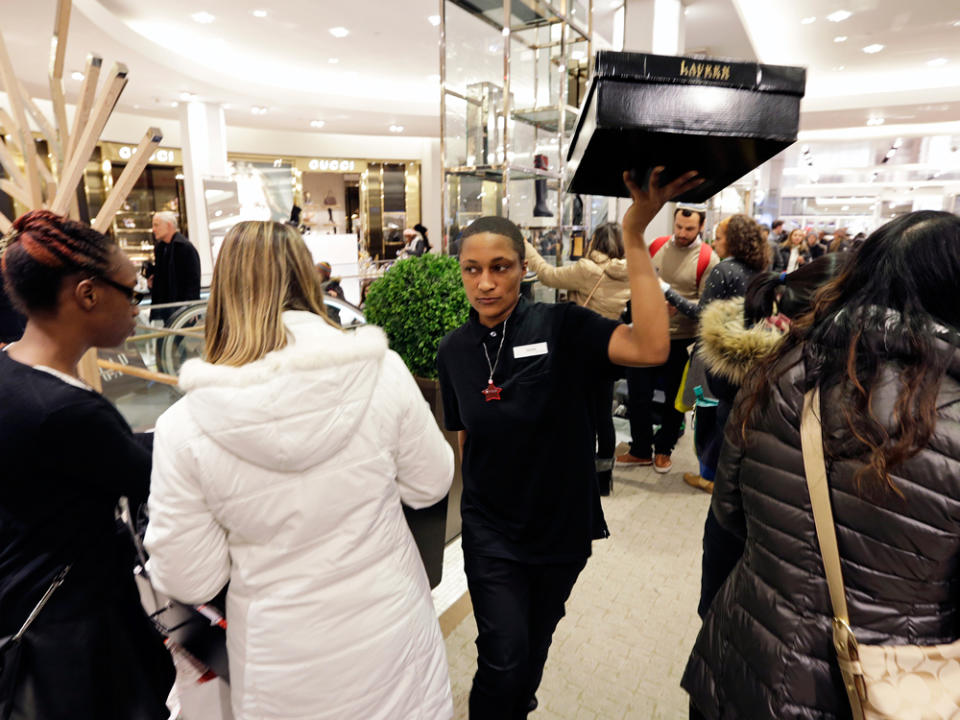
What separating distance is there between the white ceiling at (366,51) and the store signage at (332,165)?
10.9ft

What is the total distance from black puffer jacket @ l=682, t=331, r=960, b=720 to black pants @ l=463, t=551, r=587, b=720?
480 mm

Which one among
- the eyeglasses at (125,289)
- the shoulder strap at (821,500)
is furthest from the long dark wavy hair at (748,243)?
the eyeglasses at (125,289)

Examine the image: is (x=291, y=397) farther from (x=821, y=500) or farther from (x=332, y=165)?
(x=332, y=165)

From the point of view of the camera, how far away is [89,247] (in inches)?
51.9

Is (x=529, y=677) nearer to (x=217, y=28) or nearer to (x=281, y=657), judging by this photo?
(x=281, y=657)

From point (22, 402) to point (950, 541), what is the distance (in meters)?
1.69

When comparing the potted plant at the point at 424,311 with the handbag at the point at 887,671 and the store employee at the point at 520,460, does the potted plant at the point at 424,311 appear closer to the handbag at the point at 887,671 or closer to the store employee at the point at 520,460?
the store employee at the point at 520,460

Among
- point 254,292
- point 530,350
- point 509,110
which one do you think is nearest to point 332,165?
point 509,110

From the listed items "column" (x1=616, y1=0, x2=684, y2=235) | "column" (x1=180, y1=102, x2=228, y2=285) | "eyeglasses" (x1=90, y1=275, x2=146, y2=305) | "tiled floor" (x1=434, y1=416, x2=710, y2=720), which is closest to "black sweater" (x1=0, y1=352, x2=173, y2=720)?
"eyeglasses" (x1=90, y1=275, x2=146, y2=305)

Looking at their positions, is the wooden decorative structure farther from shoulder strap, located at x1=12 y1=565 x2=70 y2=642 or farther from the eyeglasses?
shoulder strap, located at x1=12 y1=565 x2=70 y2=642

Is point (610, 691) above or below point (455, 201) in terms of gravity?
below

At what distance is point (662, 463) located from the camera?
4.36 metres

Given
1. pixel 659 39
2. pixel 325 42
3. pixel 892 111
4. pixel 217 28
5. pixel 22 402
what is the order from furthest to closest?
pixel 892 111
pixel 325 42
pixel 217 28
pixel 659 39
pixel 22 402

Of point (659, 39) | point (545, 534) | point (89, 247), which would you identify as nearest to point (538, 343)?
point (545, 534)
